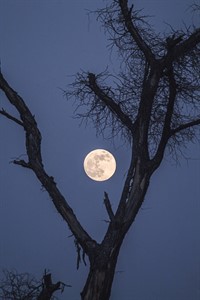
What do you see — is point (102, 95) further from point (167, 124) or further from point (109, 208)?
point (109, 208)

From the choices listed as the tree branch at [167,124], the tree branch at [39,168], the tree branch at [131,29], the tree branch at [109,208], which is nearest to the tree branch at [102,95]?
the tree branch at [167,124]

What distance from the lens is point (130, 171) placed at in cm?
474

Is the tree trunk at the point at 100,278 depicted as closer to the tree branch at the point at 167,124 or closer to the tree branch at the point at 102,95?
the tree branch at the point at 167,124

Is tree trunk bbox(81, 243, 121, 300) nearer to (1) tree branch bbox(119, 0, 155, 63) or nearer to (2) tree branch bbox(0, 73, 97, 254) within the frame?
(2) tree branch bbox(0, 73, 97, 254)

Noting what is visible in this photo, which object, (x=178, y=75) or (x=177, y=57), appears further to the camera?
(x=178, y=75)

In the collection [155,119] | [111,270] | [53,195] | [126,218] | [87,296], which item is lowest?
[87,296]

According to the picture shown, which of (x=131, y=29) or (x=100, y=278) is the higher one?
(x=131, y=29)

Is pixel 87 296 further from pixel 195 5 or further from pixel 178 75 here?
pixel 195 5

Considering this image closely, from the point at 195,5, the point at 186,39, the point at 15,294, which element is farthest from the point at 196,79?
the point at 15,294

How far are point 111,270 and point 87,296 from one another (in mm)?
402

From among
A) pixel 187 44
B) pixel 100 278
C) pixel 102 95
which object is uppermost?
pixel 187 44

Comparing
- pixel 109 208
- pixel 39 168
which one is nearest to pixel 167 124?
pixel 109 208

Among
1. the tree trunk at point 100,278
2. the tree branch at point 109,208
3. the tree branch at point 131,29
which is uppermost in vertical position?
the tree branch at point 131,29

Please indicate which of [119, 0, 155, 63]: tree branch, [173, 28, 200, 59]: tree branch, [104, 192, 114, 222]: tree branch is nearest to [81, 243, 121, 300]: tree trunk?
[104, 192, 114, 222]: tree branch
